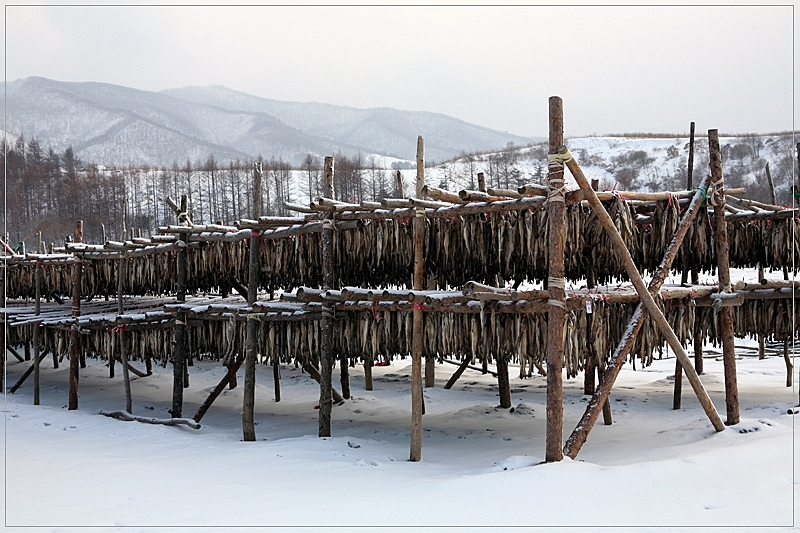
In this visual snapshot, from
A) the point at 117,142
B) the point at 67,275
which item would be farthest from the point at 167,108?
the point at 67,275

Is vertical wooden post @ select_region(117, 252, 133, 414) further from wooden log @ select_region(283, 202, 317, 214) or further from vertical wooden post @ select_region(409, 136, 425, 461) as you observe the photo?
vertical wooden post @ select_region(409, 136, 425, 461)

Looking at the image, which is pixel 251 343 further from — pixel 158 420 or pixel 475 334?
pixel 475 334

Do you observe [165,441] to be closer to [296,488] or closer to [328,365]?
[328,365]

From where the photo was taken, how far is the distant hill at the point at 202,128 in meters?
89.1

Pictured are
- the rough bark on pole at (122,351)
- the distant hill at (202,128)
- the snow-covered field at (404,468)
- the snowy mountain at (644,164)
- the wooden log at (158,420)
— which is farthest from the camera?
the distant hill at (202,128)

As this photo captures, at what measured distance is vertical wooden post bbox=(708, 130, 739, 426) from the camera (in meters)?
7.29

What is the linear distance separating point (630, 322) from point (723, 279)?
174 centimetres

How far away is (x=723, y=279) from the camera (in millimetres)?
7477

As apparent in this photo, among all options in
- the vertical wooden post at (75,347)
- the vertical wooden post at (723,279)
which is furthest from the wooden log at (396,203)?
the vertical wooden post at (75,347)

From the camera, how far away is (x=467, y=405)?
1157 cm

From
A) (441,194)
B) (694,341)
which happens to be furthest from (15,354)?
(694,341)

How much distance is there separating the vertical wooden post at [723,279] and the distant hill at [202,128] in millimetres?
69447

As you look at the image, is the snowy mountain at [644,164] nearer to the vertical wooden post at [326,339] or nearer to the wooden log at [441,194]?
the vertical wooden post at [326,339]

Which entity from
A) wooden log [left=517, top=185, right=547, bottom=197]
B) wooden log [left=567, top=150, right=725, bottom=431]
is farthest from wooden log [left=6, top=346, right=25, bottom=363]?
wooden log [left=567, top=150, right=725, bottom=431]
